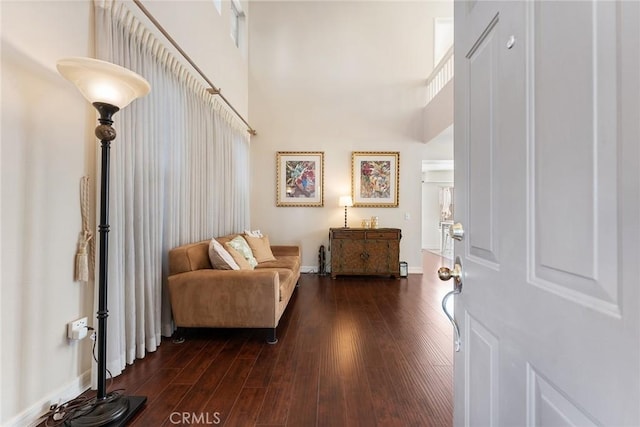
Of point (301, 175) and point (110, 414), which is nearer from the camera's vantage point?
point (110, 414)

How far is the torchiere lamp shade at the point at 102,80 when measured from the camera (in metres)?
1.31

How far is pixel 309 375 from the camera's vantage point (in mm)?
1918

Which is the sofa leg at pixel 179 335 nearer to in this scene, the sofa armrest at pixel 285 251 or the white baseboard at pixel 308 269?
the sofa armrest at pixel 285 251

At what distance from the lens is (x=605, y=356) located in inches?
15.4

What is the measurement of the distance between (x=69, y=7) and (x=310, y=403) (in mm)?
2646

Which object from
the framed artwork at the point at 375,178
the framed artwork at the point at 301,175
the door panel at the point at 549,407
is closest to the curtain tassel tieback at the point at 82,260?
the door panel at the point at 549,407

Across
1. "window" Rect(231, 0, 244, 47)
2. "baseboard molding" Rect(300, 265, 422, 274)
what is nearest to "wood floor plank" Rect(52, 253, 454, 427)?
"baseboard molding" Rect(300, 265, 422, 274)

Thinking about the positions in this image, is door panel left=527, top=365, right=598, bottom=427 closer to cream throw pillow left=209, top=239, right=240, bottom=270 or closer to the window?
cream throw pillow left=209, top=239, right=240, bottom=270

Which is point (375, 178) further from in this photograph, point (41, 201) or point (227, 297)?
point (41, 201)

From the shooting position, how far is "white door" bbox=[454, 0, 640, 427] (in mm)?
373

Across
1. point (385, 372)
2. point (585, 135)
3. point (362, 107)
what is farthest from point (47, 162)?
point (362, 107)

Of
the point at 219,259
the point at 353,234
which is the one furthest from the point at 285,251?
the point at 219,259

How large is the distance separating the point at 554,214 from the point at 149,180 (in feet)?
8.14

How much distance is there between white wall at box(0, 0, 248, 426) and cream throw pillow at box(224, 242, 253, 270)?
1.29 metres
